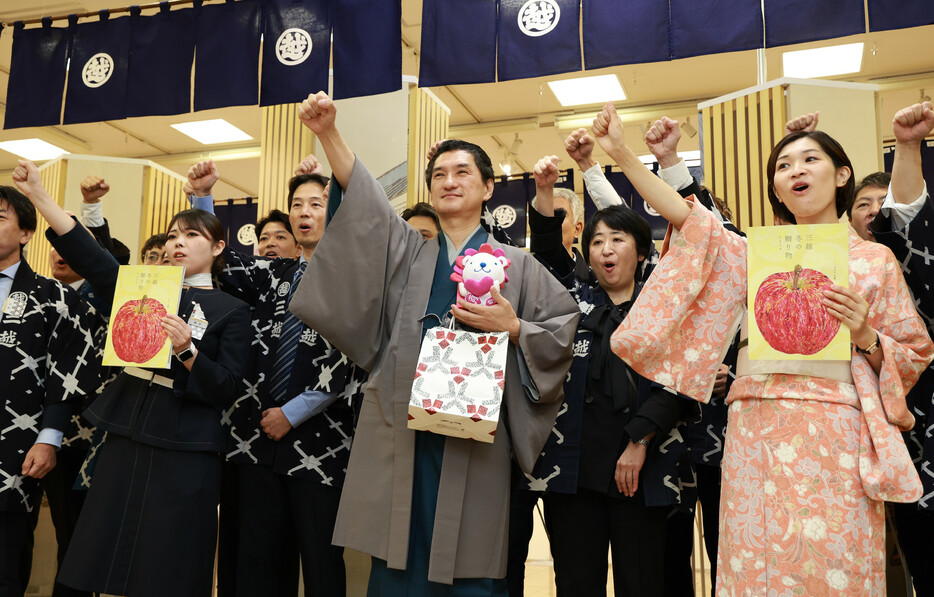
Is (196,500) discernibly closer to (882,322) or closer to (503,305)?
(503,305)

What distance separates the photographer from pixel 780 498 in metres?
1.81

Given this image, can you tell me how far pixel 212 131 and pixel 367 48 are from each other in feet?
18.2

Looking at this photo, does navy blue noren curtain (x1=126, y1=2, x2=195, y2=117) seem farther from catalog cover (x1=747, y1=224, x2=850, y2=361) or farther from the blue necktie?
catalog cover (x1=747, y1=224, x2=850, y2=361)

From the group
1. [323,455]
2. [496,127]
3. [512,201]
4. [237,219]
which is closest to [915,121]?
[323,455]

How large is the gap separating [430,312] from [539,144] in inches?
322

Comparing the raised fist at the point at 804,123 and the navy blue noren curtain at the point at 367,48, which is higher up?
the navy blue noren curtain at the point at 367,48

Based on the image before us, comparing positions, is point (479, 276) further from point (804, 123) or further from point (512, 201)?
point (512, 201)

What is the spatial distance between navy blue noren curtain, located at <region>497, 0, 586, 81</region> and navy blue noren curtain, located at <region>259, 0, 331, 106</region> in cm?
110

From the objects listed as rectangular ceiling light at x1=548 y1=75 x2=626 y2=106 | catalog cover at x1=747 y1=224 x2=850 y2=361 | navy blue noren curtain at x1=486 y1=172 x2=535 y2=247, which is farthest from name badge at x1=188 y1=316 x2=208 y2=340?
rectangular ceiling light at x1=548 y1=75 x2=626 y2=106

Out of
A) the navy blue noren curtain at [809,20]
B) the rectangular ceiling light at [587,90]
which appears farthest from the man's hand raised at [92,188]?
the rectangular ceiling light at [587,90]

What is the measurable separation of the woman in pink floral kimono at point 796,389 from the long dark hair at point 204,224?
67.9 inches

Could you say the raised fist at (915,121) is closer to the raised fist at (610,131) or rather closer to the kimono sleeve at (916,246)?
the kimono sleeve at (916,246)

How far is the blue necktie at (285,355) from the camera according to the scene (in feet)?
9.37

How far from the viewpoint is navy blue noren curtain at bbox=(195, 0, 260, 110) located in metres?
4.85
